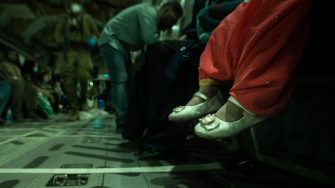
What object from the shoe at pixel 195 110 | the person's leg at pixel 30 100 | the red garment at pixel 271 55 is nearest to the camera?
the red garment at pixel 271 55

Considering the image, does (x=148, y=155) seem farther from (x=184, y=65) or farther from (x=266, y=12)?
(x=266, y=12)

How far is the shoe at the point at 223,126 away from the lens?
30.6 inches

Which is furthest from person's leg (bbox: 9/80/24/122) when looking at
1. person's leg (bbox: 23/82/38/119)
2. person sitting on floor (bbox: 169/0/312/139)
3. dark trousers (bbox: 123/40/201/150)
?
person sitting on floor (bbox: 169/0/312/139)

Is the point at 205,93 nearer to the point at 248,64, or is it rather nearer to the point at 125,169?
the point at 248,64

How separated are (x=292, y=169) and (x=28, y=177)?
100 cm

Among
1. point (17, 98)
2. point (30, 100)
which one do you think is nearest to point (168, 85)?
point (17, 98)

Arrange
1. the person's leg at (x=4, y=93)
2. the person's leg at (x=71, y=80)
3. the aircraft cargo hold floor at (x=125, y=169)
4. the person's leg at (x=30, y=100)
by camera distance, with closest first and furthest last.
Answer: the aircraft cargo hold floor at (x=125, y=169) → the person's leg at (x=4, y=93) → the person's leg at (x=71, y=80) → the person's leg at (x=30, y=100)

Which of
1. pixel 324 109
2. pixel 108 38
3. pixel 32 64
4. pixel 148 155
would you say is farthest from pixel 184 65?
pixel 32 64

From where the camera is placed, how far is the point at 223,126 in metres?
0.81

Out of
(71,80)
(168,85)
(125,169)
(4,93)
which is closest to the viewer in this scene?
(125,169)

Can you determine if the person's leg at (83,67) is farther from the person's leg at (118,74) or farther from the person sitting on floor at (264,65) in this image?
the person sitting on floor at (264,65)

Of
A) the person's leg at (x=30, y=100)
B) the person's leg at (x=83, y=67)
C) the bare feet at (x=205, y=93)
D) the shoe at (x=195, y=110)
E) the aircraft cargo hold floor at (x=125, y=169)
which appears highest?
the person's leg at (x=83, y=67)

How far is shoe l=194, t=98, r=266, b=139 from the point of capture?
2.55ft

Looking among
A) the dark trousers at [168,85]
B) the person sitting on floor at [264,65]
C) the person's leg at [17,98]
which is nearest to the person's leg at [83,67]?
the person's leg at [17,98]
